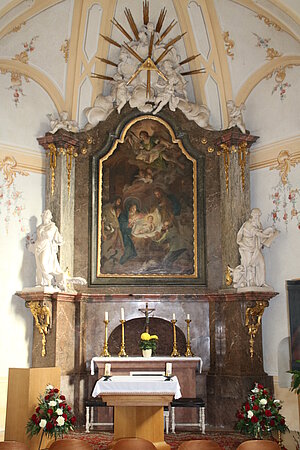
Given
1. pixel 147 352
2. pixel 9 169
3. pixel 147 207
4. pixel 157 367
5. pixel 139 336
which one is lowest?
pixel 157 367

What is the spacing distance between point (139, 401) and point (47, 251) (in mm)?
4356

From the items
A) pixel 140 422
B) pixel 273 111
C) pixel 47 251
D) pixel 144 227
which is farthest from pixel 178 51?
pixel 140 422

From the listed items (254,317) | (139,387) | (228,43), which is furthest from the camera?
(228,43)

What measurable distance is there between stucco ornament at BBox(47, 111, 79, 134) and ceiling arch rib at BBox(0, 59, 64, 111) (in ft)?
1.03

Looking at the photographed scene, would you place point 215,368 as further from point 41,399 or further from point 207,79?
point 207,79

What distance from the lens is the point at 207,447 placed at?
6.23m

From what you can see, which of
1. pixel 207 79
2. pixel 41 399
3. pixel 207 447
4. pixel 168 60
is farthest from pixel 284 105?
pixel 207 447

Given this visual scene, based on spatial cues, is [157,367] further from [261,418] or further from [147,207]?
[147,207]

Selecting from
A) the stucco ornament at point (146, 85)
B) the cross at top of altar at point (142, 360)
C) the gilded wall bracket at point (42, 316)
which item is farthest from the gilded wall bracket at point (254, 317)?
the stucco ornament at point (146, 85)

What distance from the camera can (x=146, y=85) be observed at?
1354cm

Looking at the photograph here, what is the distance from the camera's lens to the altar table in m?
8.96

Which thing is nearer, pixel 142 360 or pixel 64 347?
pixel 142 360

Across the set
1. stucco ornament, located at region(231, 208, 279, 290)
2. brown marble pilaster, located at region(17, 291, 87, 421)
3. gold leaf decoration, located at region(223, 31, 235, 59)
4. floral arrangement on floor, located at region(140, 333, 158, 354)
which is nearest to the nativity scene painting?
stucco ornament, located at region(231, 208, 279, 290)

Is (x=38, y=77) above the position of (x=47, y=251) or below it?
above
